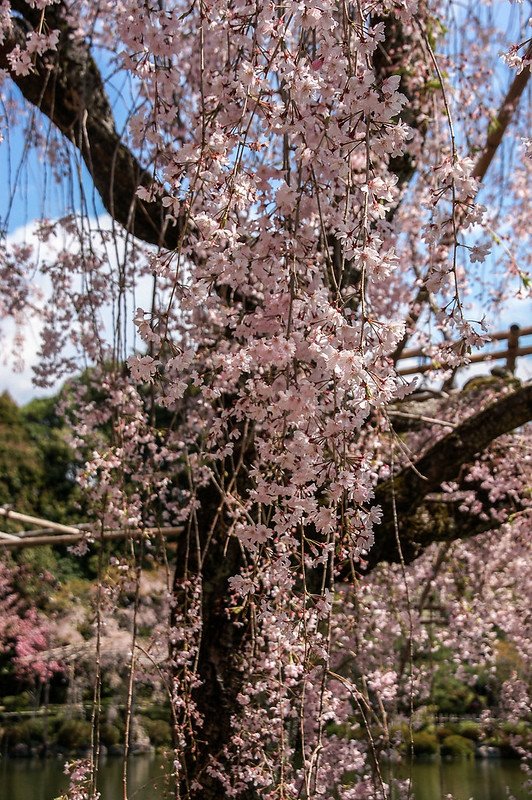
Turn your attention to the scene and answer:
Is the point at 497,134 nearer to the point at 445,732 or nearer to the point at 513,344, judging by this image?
the point at 513,344

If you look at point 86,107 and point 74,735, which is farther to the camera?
point 74,735

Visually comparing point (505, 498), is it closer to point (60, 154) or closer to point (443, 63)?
point (443, 63)

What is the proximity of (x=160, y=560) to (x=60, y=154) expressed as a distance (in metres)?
1.33

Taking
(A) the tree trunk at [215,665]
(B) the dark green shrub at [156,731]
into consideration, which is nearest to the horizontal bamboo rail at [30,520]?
(A) the tree trunk at [215,665]

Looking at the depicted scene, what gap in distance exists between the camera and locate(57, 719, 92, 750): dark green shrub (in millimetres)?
10586

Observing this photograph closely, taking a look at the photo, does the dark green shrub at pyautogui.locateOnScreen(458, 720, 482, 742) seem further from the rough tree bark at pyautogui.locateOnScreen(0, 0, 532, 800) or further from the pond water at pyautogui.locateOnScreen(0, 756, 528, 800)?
the rough tree bark at pyautogui.locateOnScreen(0, 0, 532, 800)

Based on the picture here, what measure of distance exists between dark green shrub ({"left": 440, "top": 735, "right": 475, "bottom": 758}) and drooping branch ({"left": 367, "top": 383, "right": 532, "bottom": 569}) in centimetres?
831

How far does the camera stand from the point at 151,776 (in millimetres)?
7012

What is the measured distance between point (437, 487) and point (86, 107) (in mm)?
1504

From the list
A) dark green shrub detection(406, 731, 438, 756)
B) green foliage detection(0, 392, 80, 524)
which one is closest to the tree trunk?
dark green shrub detection(406, 731, 438, 756)

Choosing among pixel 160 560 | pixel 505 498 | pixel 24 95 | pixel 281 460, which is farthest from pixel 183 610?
pixel 24 95

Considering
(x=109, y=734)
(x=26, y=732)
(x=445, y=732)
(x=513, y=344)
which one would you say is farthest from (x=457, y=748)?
(x=513, y=344)

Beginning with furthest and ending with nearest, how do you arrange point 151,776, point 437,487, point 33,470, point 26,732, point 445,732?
1. point 33,470
2. point 26,732
3. point 445,732
4. point 151,776
5. point 437,487

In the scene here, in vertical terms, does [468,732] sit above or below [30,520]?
below
